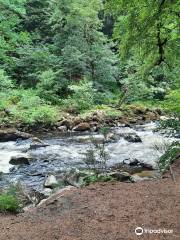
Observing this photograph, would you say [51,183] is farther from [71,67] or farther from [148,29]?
[71,67]

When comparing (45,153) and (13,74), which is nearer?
(45,153)

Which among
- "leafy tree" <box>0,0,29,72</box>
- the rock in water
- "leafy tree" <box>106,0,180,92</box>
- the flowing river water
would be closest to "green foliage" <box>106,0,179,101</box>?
"leafy tree" <box>106,0,180,92</box>

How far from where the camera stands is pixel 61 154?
567 inches

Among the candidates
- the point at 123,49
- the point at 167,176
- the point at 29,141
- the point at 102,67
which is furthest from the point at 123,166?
the point at 102,67

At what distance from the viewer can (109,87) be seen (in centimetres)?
3159

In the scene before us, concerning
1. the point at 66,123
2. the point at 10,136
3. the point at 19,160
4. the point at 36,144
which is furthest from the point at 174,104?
the point at 66,123

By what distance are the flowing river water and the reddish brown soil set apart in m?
2.97

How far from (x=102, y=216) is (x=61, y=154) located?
8.12 meters

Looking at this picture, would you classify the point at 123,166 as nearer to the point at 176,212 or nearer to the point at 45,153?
the point at 45,153

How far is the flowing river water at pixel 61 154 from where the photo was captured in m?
11.7

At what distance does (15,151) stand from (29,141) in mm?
2079

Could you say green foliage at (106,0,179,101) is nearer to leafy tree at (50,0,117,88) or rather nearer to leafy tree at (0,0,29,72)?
leafy tree at (0,0,29,72)

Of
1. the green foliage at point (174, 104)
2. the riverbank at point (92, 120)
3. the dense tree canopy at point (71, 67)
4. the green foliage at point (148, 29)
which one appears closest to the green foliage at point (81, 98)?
the dense tree canopy at point (71, 67)

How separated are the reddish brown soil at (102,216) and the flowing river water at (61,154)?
297 cm
